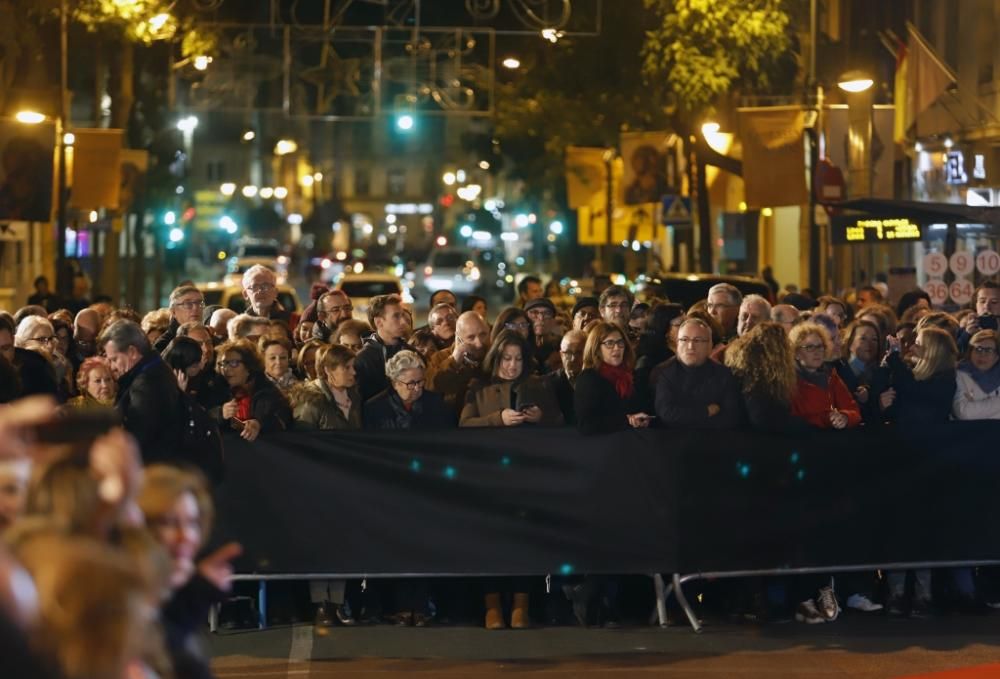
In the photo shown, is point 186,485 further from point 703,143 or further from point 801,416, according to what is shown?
point 703,143

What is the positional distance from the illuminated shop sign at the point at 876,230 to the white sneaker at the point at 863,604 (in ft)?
35.0

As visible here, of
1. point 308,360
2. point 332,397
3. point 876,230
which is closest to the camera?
point 332,397

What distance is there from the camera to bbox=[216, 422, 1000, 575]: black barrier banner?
11.0m

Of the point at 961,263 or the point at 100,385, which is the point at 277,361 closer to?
the point at 100,385

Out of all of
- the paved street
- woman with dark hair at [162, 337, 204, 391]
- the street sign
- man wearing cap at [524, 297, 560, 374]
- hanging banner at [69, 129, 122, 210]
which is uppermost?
hanging banner at [69, 129, 122, 210]

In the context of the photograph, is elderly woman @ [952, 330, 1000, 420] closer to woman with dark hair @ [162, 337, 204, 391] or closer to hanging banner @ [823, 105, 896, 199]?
woman with dark hair @ [162, 337, 204, 391]

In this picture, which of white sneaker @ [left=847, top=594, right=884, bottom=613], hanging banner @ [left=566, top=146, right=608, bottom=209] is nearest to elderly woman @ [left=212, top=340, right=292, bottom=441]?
white sneaker @ [left=847, top=594, right=884, bottom=613]

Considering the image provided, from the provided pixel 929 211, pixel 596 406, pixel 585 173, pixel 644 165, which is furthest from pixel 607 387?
pixel 585 173

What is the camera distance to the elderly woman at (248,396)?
36.6ft

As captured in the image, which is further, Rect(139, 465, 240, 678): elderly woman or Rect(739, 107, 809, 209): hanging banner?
Rect(739, 107, 809, 209): hanging banner

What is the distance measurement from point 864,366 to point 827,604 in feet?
7.89

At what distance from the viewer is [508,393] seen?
1168 centimetres

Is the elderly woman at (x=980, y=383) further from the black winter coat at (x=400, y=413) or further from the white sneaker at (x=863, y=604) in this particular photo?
the black winter coat at (x=400, y=413)

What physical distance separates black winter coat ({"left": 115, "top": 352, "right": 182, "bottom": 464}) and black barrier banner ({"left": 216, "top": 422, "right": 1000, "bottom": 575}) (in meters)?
1.20
